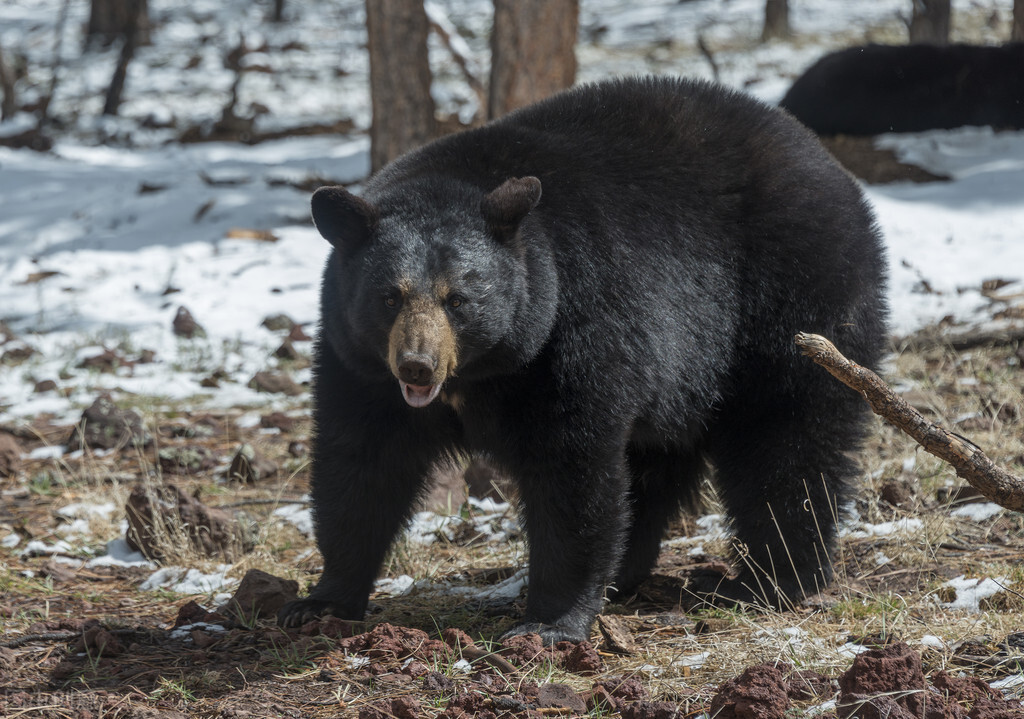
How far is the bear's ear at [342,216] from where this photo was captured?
3451mm

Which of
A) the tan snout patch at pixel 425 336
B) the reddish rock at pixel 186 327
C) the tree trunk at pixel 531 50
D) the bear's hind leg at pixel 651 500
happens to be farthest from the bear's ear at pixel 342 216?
the tree trunk at pixel 531 50

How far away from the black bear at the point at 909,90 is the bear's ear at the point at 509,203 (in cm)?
865

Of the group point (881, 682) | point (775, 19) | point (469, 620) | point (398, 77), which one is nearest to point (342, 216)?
point (469, 620)

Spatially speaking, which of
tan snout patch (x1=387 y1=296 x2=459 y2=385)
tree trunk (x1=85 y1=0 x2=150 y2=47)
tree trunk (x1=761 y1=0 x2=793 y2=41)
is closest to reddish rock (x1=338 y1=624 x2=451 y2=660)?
tan snout patch (x1=387 y1=296 x2=459 y2=385)

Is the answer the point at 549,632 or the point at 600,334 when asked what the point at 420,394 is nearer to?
the point at 600,334

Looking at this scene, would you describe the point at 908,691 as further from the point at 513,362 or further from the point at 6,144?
the point at 6,144

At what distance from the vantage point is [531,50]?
891 centimetres

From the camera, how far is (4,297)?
9.22 meters

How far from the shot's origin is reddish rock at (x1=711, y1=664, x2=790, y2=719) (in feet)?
8.82

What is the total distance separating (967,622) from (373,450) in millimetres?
1954

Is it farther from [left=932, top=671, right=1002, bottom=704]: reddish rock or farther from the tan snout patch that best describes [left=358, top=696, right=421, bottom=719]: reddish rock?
[left=932, top=671, right=1002, bottom=704]: reddish rock

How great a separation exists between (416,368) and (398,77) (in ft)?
23.7

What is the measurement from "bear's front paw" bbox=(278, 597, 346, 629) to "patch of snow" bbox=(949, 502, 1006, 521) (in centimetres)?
250

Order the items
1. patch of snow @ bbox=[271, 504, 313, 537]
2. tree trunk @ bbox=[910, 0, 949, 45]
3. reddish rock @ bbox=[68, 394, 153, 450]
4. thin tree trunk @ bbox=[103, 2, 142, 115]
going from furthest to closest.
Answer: thin tree trunk @ bbox=[103, 2, 142, 115] < tree trunk @ bbox=[910, 0, 949, 45] < reddish rock @ bbox=[68, 394, 153, 450] < patch of snow @ bbox=[271, 504, 313, 537]
